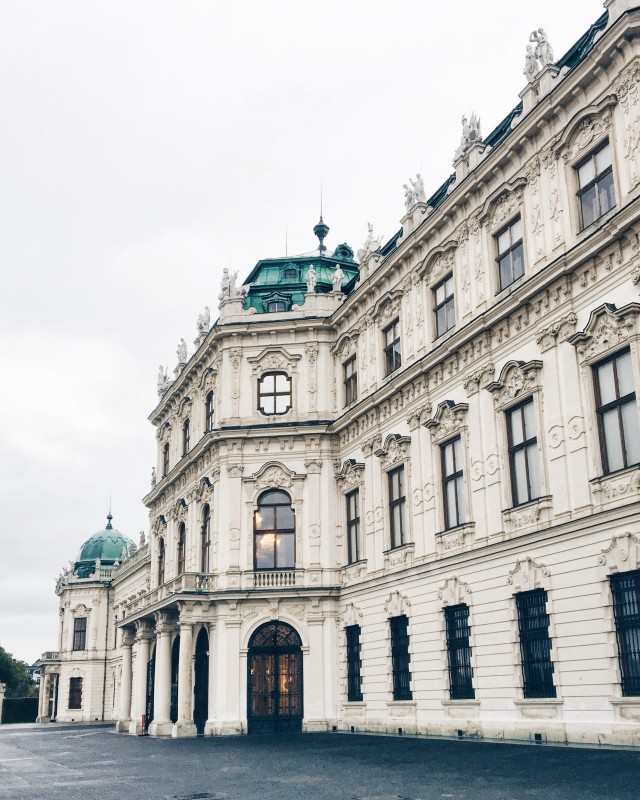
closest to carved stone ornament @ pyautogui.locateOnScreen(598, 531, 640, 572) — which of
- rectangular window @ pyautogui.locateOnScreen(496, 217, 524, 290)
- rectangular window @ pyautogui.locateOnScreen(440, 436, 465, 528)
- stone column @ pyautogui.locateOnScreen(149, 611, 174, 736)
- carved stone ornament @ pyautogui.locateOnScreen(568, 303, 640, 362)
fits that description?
carved stone ornament @ pyautogui.locateOnScreen(568, 303, 640, 362)

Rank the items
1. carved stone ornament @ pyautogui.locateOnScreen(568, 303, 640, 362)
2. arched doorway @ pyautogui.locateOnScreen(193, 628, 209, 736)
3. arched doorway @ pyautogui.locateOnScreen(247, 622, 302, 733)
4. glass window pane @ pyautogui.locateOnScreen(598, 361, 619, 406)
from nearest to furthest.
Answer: carved stone ornament @ pyautogui.locateOnScreen(568, 303, 640, 362) → glass window pane @ pyautogui.locateOnScreen(598, 361, 619, 406) → arched doorway @ pyautogui.locateOnScreen(247, 622, 302, 733) → arched doorway @ pyautogui.locateOnScreen(193, 628, 209, 736)

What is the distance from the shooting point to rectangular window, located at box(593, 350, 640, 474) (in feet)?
63.2

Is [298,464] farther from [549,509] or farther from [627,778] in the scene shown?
[627,778]

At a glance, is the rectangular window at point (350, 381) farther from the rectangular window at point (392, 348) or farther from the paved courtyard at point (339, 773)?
the paved courtyard at point (339, 773)

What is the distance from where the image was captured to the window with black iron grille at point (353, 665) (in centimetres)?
3039

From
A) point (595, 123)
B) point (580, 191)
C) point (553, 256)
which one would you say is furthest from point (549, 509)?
point (595, 123)

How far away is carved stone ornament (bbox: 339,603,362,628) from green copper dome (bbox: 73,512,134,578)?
48.8 meters

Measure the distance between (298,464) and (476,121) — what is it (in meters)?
13.9

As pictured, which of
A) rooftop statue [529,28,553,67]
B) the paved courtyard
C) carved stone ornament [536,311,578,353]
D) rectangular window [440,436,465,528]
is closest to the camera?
the paved courtyard

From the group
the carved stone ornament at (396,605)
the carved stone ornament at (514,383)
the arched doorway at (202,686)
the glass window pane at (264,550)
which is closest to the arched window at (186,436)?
the glass window pane at (264,550)

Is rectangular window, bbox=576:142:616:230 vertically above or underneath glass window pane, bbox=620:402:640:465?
above

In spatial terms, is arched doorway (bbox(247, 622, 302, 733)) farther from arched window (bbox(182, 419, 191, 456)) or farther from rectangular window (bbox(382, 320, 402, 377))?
arched window (bbox(182, 419, 191, 456))

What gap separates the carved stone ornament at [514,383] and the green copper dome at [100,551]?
193 feet

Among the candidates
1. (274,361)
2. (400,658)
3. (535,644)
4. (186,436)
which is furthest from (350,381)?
(535,644)
